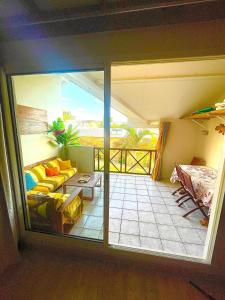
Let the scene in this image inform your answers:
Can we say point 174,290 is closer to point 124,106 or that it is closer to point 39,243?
point 39,243

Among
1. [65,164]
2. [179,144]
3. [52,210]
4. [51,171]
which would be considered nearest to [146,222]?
[52,210]

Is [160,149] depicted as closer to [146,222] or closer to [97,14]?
[146,222]

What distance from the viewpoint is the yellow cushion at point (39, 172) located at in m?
3.07

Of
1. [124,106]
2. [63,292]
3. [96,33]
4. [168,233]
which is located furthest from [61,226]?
[124,106]

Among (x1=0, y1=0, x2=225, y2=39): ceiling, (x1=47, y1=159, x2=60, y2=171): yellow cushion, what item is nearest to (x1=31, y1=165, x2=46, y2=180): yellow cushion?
(x1=47, y1=159, x2=60, y2=171): yellow cushion

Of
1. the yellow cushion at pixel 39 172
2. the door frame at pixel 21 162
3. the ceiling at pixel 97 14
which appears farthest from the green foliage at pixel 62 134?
the ceiling at pixel 97 14

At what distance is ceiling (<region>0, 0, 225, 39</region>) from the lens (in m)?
1.05

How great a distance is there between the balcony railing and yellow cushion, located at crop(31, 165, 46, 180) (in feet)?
5.80

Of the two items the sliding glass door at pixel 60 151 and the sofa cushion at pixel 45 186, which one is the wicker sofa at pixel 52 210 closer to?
the sliding glass door at pixel 60 151

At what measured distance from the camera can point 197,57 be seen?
116cm

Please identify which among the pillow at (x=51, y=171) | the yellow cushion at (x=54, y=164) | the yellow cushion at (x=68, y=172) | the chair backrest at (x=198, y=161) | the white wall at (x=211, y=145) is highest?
the white wall at (x=211, y=145)

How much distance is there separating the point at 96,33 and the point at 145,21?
1.35 ft

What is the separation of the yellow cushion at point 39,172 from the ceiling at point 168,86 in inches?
87.4

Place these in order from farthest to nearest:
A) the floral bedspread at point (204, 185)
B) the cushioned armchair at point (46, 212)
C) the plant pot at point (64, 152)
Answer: the plant pot at point (64, 152), the floral bedspread at point (204, 185), the cushioned armchair at point (46, 212)
